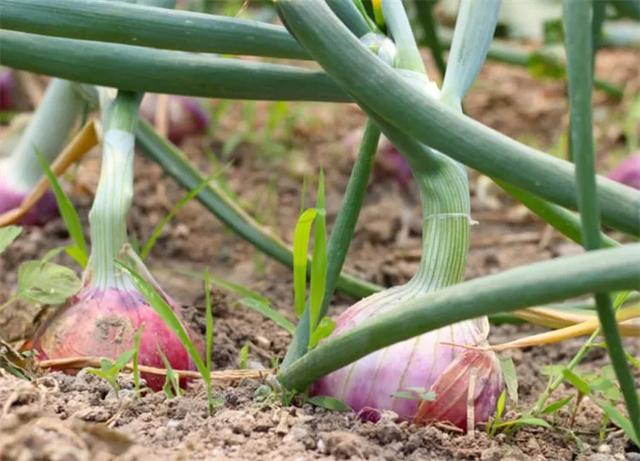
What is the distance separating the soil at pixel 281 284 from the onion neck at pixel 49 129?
93 millimetres

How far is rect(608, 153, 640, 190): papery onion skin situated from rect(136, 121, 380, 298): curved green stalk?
Answer: 633 millimetres

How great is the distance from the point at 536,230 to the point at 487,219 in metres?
0.10

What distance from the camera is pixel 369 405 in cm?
95

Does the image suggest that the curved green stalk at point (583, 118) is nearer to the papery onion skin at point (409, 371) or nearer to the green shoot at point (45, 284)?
the papery onion skin at point (409, 371)

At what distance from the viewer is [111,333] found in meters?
1.07

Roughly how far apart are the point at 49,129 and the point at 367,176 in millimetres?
711

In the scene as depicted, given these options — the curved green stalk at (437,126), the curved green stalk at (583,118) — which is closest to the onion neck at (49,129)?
the curved green stalk at (437,126)

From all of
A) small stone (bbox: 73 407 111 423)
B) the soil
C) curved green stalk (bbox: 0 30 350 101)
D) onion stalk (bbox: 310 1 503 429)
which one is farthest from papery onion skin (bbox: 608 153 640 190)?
small stone (bbox: 73 407 111 423)

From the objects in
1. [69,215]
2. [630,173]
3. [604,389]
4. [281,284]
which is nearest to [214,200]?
[281,284]

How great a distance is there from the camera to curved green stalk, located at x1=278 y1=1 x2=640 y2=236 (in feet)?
2.74

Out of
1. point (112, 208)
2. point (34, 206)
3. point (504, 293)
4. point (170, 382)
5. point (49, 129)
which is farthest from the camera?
point (34, 206)

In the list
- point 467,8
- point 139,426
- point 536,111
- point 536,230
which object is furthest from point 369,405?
point 536,111

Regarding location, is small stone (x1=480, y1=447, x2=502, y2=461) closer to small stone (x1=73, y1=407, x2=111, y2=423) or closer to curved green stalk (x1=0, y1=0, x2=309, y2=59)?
small stone (x1=73, y1=407, x2=111, y2=423)

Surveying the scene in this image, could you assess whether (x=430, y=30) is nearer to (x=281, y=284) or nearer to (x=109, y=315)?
(x=281, y=284)
